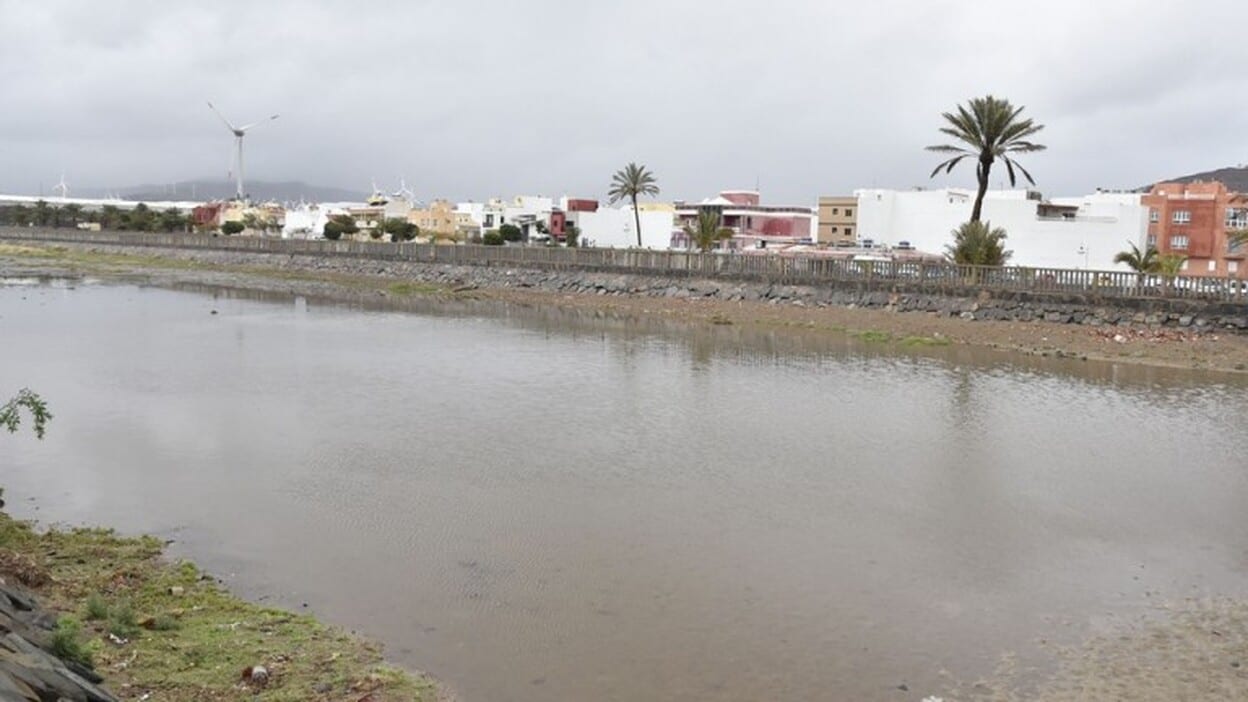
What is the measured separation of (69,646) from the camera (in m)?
9.45

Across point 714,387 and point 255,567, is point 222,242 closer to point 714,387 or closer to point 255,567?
point 714,387

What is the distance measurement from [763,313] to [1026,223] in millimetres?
28742

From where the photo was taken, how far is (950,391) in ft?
105

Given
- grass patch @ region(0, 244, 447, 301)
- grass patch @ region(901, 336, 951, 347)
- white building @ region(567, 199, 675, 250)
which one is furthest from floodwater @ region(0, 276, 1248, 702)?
white building @ region(567, 199, 675, 250)

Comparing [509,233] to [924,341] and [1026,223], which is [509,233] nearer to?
[1026,223]

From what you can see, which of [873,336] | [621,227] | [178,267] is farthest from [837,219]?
[178,267]

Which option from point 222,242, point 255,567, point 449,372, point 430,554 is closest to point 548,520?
point 430,554

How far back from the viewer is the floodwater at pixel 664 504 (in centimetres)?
1188

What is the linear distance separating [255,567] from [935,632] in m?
8.66

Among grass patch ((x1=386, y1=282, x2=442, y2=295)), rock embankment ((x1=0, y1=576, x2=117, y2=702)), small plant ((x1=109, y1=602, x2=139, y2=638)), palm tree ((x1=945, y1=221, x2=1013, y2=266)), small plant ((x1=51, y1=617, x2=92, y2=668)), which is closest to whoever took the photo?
rock embankment ((x1=0, y1=576, x2=117, y2=702))

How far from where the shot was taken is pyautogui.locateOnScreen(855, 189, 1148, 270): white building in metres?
→ 72.2

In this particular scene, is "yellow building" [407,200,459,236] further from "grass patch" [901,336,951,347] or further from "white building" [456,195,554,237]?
"grass patch" [901,336,951,347]

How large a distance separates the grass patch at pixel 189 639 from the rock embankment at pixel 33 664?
233 millimetres

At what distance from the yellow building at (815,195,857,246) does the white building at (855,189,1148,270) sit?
8.18 metres
